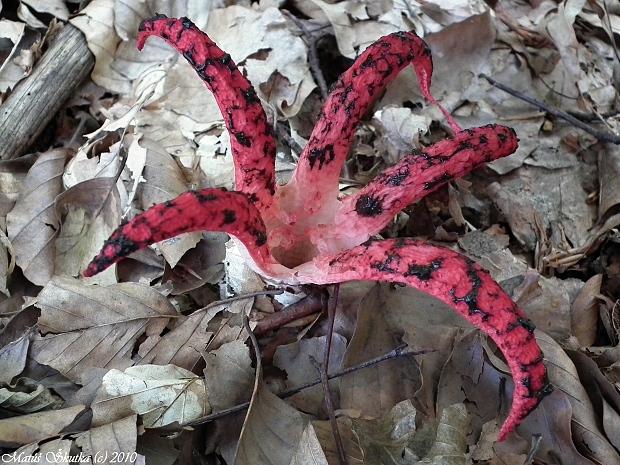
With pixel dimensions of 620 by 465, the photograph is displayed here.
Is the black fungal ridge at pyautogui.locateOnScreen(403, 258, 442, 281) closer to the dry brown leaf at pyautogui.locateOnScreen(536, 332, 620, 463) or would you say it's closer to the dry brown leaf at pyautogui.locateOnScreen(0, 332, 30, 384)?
the dry brown leaf at pyautogui.locateOnScreen(536, 332, 620, 463)

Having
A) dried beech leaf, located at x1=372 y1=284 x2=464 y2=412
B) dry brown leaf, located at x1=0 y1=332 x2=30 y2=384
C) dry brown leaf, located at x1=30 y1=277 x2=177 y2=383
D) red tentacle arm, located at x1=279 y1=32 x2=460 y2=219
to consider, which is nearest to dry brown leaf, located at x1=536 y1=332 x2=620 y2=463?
dried beech leaf, located at x1=372 y1=284 x2=464 y2=412

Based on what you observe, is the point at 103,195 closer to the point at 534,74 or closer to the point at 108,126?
the point at 108,126

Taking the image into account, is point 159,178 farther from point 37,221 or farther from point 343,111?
point 343,111

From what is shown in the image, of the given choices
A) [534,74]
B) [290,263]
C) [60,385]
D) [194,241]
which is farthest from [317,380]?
[534,74]

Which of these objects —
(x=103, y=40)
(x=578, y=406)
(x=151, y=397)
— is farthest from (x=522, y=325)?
(x=103, y=40)

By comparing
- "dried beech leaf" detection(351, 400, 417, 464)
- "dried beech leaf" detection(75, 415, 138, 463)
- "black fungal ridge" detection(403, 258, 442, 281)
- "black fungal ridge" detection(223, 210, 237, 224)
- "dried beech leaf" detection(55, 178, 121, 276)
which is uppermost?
"black fungal ridge" detection(223, 210, 237, 224)

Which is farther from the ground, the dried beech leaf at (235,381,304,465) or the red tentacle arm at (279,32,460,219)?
the red tentacle arm at (279,32,460,219)
